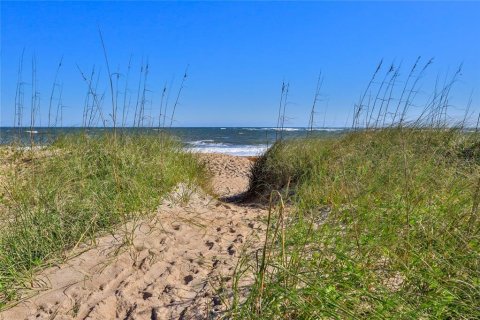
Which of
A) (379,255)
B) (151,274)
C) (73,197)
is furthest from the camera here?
(73,197)

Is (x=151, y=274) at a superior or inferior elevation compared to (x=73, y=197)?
inferior

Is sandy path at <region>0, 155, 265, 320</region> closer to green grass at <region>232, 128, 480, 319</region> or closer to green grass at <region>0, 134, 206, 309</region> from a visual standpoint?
green grass at <region>0, 134, 206, 309</region>

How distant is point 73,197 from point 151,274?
3.82ft

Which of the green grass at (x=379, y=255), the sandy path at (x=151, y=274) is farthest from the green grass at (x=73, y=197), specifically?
the green grass at (x=379, y=255)

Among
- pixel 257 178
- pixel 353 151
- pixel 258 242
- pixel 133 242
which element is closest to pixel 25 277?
pixel 133 242

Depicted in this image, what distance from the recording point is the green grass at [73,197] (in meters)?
2.47

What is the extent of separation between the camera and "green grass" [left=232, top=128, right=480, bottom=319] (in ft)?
5.20

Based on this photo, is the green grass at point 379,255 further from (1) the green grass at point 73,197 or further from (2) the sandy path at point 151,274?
(1) the green grass at point 73,197

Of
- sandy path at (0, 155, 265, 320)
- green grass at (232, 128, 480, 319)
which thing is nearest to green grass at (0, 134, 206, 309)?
sandy path at (0, 155, 265, 320)

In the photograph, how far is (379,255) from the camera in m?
2.07

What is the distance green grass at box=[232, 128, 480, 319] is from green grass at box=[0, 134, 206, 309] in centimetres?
133

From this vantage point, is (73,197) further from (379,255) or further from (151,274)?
(379,255)

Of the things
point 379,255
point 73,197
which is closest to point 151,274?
point 73,197

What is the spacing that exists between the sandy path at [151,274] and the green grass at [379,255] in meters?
0.31
